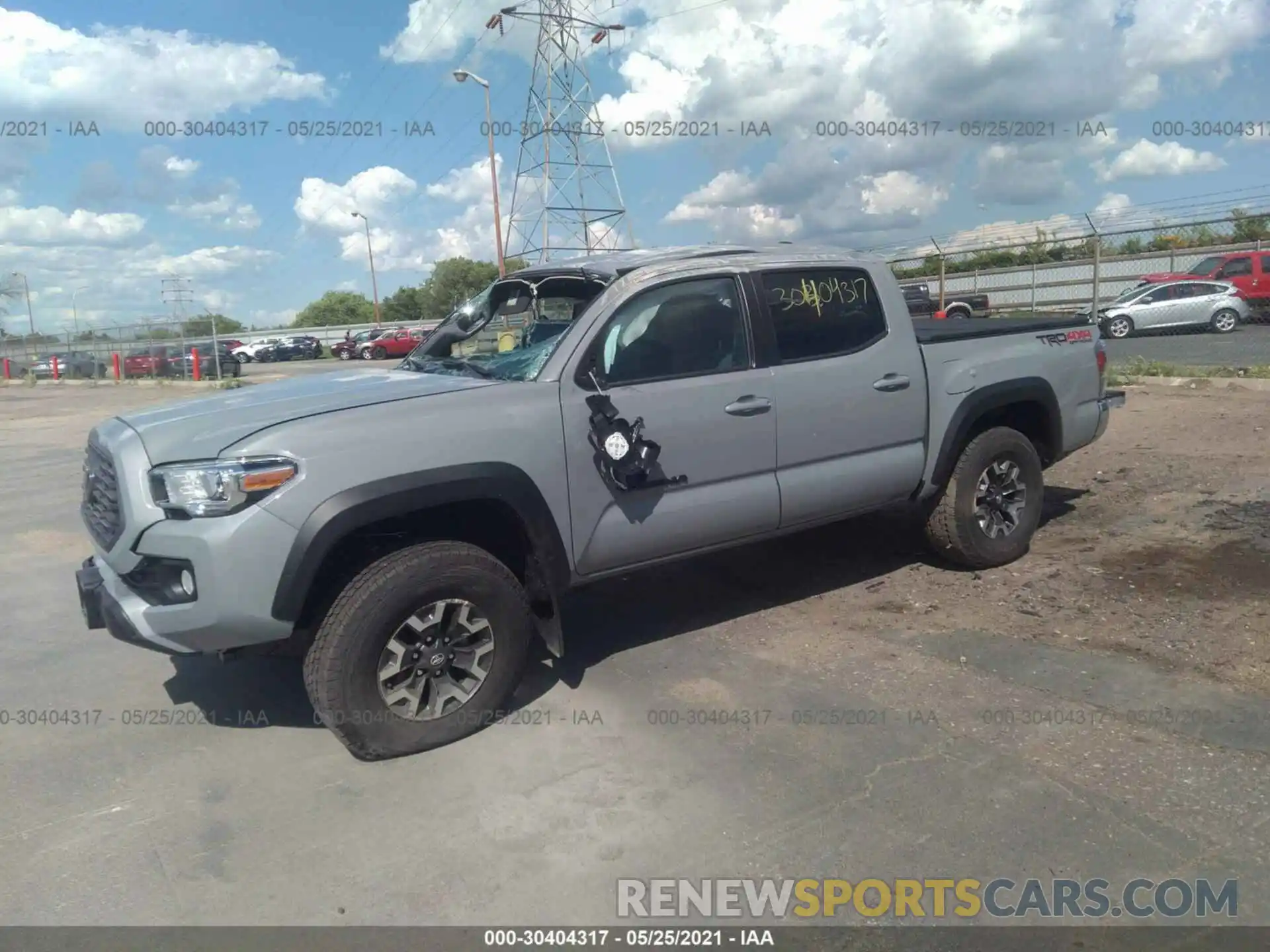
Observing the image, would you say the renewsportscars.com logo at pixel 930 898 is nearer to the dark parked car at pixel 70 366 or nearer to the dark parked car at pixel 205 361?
the dark parked car at pixel 205 361

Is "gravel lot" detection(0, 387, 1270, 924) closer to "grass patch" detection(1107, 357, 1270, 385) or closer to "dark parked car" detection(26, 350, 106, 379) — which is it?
"grass patch" detection(1107, 357, 1270, 385)

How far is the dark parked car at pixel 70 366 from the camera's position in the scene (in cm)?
3619

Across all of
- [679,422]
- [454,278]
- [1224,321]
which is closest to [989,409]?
[679,422]

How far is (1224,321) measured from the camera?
2278 cm

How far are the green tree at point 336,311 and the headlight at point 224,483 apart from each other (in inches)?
3854

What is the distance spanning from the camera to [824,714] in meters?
4.05

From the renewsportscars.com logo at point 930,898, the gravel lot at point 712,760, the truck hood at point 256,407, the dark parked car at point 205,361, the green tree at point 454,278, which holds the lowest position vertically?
the renewsportscars.com logo at point 930,898

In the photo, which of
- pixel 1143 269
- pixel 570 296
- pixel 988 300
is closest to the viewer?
pixel 570 296

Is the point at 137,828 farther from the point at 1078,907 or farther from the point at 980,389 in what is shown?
the point at 980,389

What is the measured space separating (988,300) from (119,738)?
2592 cm

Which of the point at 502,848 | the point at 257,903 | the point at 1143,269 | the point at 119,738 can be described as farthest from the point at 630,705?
the point at 1143,269

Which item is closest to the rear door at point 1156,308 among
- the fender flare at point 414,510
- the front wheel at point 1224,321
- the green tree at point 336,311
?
the front wheel at point 1224,321

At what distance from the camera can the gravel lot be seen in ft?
9.98

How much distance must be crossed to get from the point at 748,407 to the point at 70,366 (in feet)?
132
